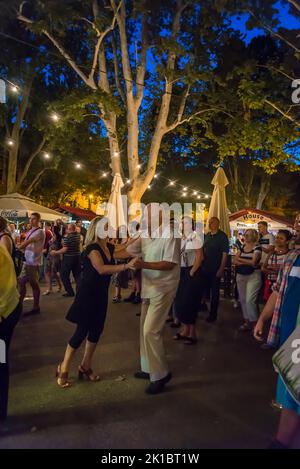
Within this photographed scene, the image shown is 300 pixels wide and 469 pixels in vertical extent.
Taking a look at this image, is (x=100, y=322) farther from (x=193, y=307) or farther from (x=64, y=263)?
(x=64, y=263)

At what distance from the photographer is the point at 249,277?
640cm

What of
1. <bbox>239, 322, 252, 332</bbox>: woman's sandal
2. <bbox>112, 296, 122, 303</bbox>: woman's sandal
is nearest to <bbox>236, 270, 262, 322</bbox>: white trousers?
<bbox>239, 322, 252, 332</bbox>: woman's sandal

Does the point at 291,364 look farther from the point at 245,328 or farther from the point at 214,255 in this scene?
the point at 214,255

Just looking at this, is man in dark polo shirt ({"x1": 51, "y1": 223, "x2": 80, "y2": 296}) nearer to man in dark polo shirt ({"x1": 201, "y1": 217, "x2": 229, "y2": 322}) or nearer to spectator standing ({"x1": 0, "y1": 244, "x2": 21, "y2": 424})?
man in dark polo shirt ({"x1": 201, "y1": 217, "x2": 229, "y2": 322})

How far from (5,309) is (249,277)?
4433mm

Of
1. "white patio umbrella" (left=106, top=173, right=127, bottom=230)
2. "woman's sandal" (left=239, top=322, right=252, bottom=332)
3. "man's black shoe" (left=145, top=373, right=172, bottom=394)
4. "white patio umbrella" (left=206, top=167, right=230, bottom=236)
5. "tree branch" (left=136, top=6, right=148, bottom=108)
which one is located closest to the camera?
"man's black shoe" (left=145, top=373, right=172, bottom=394)

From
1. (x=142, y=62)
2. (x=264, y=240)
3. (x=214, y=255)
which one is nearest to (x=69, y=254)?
(x=214, y=255)

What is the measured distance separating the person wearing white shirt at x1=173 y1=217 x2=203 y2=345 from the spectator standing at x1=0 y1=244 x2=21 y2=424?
291cm

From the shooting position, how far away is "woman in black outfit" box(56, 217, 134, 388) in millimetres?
3916

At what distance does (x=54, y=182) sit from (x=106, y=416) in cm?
2535

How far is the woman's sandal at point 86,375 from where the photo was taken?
164 inches

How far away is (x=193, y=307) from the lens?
559cm

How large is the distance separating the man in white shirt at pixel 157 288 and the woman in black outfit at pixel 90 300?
1.48 feet
